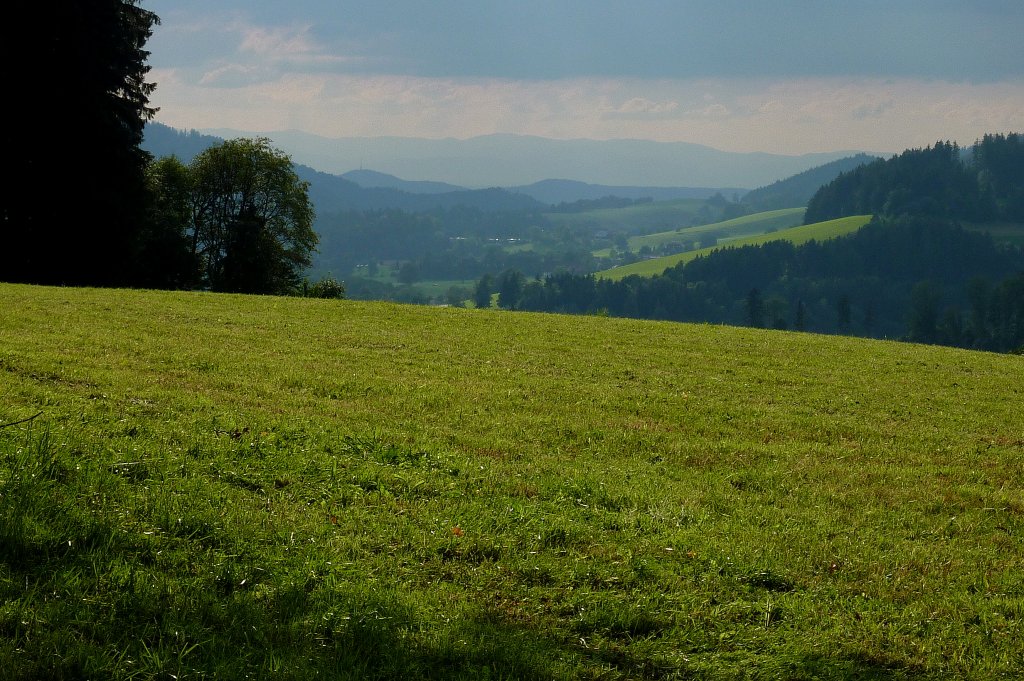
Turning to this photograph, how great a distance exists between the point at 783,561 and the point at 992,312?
193m

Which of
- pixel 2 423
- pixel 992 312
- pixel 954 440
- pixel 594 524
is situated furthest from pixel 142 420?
pixel 992 312

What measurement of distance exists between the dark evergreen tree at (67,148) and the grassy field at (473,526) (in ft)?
96.9

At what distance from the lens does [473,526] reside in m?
7.74

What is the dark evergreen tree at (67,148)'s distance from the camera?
128 feet

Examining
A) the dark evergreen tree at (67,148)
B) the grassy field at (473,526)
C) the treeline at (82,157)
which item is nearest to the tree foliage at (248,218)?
the treeline at (82,157)

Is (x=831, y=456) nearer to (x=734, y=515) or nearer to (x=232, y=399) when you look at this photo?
(x=734, y=515)

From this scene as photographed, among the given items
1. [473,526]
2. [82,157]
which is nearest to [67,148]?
[82,157]

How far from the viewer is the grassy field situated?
558 centimetres

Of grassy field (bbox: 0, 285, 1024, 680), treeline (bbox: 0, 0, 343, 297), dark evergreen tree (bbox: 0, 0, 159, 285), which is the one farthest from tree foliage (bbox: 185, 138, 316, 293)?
grassy field (bbox: 0, 285, 1024, 680)

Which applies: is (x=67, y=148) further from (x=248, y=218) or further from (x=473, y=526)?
(x=473, y=526)

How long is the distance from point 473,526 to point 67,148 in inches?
1627

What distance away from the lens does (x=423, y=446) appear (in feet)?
33.2

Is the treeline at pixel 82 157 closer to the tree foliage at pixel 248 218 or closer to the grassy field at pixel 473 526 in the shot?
the tree foliage at pixel 248 218

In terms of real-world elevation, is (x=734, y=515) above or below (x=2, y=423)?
below
